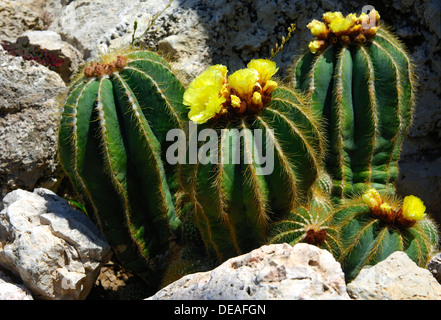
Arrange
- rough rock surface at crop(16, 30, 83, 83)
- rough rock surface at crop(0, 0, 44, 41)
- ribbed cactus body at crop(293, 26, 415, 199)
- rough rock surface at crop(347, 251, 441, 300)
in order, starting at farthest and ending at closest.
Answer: rough rock surface at crop(0, 0, 44, 41)
rough rock surface at crop(16, 30, 83, 83)
ribbed cactus body at crop(293, 26, 415, 199)
rough rock surface at crop(347, 251, 441, 300)

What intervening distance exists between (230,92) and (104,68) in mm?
684

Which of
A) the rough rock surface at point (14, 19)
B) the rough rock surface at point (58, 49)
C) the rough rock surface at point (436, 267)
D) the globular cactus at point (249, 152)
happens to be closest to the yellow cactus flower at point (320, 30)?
the globular cactus at point (249, 152)

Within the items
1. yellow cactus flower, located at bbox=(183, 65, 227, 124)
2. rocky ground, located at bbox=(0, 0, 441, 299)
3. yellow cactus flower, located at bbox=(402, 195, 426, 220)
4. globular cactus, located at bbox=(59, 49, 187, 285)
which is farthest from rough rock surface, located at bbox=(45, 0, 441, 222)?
yellow cactus flower, located at bbox=(402, 195, 426, 220)

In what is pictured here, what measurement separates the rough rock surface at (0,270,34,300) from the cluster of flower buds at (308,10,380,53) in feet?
6.08

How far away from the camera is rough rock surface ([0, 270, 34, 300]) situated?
2.37 meters

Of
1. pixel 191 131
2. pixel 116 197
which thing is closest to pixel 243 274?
pixel 191 131

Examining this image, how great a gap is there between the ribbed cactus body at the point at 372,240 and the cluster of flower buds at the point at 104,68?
4.19 ft

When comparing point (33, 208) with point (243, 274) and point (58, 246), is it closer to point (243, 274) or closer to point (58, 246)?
point (58, 246)

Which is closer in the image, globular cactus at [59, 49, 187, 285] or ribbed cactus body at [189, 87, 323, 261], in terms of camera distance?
ribbed cactus body at [189, 87, 323, 261]

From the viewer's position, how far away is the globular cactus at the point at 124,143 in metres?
2.53

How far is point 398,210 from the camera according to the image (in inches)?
92.4

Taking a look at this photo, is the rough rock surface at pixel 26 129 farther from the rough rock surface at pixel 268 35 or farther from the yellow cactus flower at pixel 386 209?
the yellow cactus flower at pixel 386 209

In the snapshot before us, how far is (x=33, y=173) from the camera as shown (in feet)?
10.1

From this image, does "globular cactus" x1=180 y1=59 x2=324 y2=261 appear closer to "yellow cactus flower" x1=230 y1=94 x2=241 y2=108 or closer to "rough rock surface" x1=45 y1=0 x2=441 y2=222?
"yellow cactus flower" x1=230 y1=94 x2=241 y2=108
